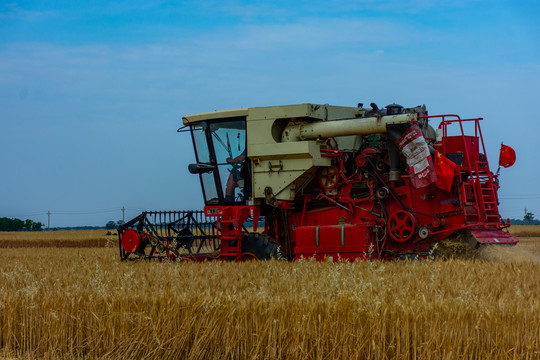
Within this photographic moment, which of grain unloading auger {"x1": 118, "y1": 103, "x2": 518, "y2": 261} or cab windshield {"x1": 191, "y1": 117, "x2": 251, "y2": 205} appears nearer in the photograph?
grain unloading auger {"x1": 118, "y1": 103, "x2": 518, "y2": 261}

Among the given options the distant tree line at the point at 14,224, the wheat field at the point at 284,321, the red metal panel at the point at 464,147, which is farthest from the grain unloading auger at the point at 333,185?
the distant tree line at the point at 14,224

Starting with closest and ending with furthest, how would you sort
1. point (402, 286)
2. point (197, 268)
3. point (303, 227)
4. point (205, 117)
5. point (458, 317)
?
1. point (458, 317)
2. point (402, 286)
3. point (197, 268)
4. point (303, 227)
5. point (205, 117)

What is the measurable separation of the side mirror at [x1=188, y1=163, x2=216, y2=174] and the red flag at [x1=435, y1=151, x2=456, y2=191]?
177 inches

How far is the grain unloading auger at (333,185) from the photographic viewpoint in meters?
10.5

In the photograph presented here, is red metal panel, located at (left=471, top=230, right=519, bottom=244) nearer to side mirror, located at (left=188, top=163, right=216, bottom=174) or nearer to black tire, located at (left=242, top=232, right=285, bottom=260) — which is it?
black tire, located at (left=242, top=232, right=285, bottom=260)

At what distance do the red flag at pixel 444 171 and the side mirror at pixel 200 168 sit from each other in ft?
14.7

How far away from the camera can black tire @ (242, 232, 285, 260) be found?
11.7 metres

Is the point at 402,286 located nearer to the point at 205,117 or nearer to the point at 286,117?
the point at 286,117

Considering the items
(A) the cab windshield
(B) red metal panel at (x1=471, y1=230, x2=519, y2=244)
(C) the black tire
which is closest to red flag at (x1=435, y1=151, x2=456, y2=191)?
(B) red metal panel at (x1=471, y1=230, x2=519, y2=244)

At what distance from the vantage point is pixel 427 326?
5227 millimetres

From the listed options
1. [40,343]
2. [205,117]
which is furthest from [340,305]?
[205,117]

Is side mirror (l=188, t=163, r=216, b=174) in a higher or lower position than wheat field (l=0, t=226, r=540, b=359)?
higher

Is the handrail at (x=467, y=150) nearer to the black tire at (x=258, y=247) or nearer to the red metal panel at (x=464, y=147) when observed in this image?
the red metal panel at (x=464, y=147)

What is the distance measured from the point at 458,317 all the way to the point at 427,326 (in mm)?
259
